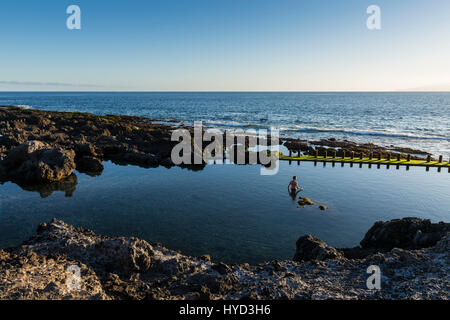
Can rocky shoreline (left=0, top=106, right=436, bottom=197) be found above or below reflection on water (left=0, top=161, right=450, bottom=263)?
above

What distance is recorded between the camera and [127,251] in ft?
34.2

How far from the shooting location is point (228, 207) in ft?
66.4

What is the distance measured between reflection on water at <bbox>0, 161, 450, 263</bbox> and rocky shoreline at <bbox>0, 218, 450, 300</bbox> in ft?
11.9

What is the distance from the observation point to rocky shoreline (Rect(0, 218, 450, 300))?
336 inches

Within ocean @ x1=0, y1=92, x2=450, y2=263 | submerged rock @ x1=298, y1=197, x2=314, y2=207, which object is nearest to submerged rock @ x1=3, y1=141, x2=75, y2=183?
ocean @ x1=0, y1=92, x2=450, y2=263

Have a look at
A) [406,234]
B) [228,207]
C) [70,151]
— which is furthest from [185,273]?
[70,151]

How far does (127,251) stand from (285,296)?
5854 mm

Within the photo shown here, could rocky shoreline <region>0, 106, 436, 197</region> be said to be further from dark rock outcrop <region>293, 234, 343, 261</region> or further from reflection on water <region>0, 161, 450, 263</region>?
dark rock outcrop <region>293, 234, 343, 261</region>

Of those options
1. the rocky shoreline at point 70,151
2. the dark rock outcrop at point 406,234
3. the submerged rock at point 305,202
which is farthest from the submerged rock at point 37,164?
the dark rock outcrop at point 406,234

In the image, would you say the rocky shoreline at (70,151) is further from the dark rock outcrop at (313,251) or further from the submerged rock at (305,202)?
the dark rock outcrop at (313,251)

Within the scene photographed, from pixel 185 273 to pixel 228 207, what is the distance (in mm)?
10191

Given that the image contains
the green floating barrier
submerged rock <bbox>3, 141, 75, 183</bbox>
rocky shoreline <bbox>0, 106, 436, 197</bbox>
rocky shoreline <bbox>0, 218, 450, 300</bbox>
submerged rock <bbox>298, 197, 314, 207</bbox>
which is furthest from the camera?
the green floating barrier

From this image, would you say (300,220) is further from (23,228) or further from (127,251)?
(23,228)

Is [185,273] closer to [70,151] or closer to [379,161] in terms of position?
[70,151]
